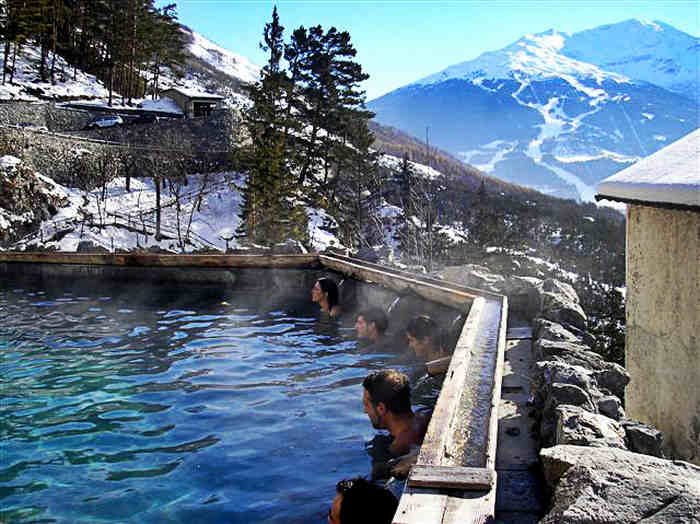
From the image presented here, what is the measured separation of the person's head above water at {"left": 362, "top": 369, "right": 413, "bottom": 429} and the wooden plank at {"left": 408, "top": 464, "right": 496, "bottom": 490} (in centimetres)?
134

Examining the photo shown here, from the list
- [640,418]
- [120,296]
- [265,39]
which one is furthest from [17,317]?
[265,39]

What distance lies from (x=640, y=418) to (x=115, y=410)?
369 centimetres

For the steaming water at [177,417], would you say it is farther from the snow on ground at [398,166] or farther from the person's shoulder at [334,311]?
the snow on ground at [398,166]

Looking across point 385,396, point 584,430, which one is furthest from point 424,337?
point 584,430

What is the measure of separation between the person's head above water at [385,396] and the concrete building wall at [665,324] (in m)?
1.58

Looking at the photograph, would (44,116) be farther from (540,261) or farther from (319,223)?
(540,261)

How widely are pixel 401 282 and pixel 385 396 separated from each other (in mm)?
3201

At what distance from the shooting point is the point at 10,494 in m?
3.45

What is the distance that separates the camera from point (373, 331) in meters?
6.42

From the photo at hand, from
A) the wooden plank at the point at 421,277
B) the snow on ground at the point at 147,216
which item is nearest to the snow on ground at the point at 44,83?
the snow on ground at the point at 147,216

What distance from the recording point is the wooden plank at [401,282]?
5879mm

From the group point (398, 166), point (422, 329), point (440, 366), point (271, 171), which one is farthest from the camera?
point (398, 166)

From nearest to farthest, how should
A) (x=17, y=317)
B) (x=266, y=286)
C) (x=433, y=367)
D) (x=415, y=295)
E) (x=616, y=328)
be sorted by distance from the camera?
(x=433, y=367) < (x=415, y=295) < (x=17, y=317) < (x=266, y=286) < (x=616, y=328)

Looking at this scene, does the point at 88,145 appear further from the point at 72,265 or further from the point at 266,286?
the point at 266,286
